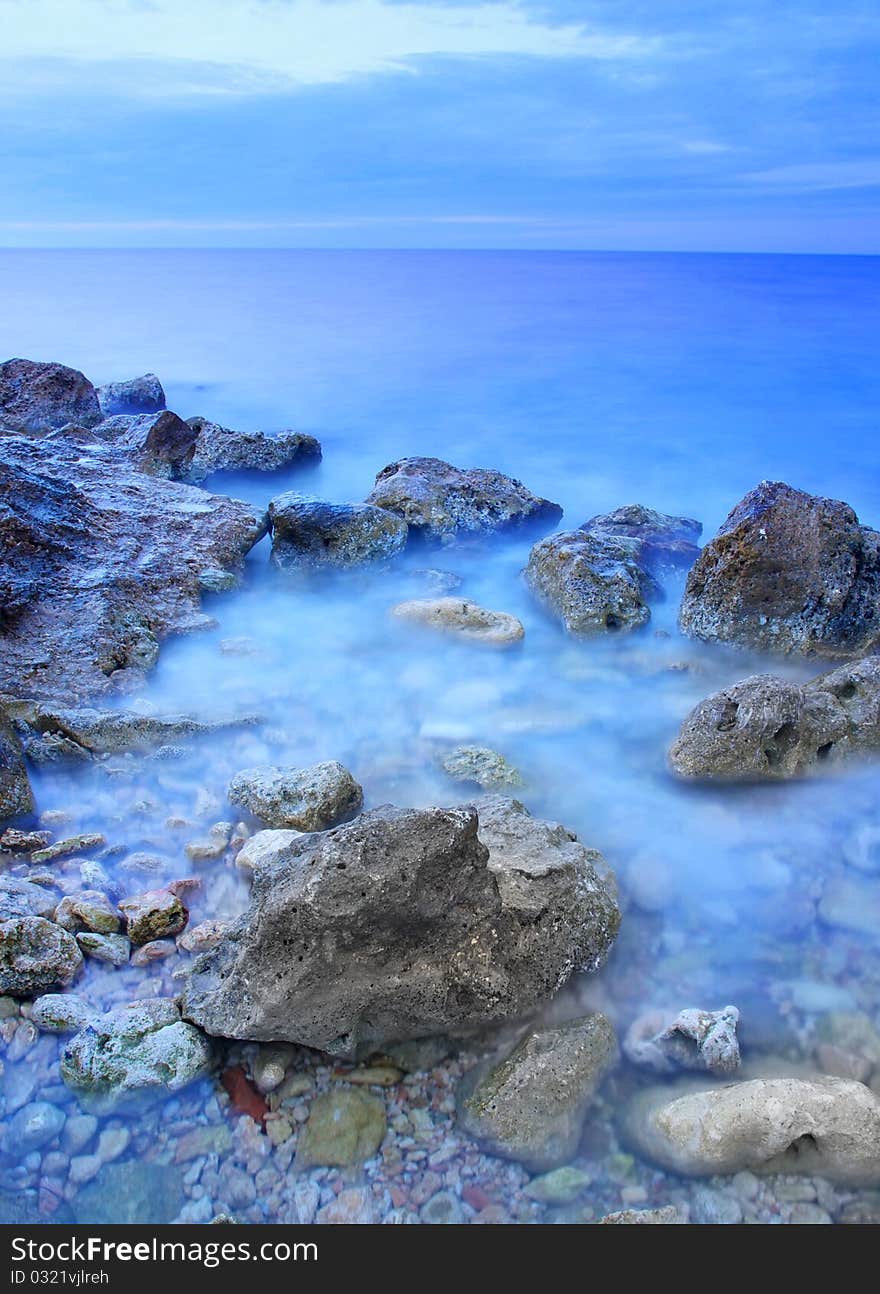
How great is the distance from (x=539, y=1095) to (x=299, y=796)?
184 centimetres

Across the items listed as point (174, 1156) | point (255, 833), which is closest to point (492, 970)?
point (174, 1156)

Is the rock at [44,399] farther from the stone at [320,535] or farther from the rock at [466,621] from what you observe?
the rock at [466,621]

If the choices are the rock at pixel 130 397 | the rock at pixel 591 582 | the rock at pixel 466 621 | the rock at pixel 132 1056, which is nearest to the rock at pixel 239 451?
the rock at pixel 130 397

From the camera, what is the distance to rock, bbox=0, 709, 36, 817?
14.1 feet

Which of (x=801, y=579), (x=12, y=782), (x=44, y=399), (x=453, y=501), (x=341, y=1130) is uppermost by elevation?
(x=44, y=399)

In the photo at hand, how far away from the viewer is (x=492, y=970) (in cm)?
318

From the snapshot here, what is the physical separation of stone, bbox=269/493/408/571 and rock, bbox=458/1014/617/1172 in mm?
5033

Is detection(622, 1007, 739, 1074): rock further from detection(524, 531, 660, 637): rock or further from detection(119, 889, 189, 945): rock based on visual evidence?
detection(524, 531, 660, 637): rock

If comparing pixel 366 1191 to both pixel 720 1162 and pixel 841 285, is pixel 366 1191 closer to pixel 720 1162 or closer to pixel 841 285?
pixel 720 1162

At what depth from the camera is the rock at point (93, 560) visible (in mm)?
5711

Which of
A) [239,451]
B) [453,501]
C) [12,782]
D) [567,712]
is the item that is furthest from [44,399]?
[567,712]

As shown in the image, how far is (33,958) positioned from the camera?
10.9 ft

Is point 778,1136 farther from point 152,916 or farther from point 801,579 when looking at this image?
point 801,579

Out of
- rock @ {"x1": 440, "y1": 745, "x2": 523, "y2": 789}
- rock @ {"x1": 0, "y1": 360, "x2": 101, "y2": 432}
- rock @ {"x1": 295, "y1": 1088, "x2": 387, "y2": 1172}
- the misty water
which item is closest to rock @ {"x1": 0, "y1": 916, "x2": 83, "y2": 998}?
the misty water
